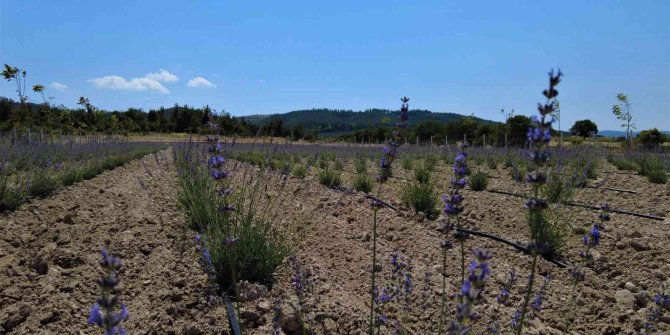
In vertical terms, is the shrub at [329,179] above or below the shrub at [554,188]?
below

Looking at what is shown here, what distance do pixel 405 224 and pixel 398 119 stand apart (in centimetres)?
298

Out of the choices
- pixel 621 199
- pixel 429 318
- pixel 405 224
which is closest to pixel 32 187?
pixel 405 224

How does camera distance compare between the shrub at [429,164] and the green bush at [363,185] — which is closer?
the green bush at [363,185]

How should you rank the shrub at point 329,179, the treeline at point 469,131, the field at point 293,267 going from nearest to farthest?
the field at point 293,267, the shrub at point 329,179, the treeline at point 469,131

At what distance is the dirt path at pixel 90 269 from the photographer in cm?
254

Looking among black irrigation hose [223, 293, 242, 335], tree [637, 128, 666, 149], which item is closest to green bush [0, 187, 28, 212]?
black irrigation hose [223, 293, 242, 335]

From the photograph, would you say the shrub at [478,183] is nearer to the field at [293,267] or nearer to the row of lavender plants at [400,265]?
the field at [293,267]

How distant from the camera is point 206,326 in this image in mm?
2459

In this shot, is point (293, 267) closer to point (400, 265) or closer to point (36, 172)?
point (400, 265)

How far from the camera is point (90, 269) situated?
10.7 ft

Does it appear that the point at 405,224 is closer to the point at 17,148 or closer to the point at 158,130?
the point at 17,148

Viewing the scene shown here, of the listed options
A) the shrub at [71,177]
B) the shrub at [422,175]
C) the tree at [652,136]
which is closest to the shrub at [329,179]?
the shrub at [422,175]

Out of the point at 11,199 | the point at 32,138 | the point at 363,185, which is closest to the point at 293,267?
the point at 11,199

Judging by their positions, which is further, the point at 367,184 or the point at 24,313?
the point at 367,184
